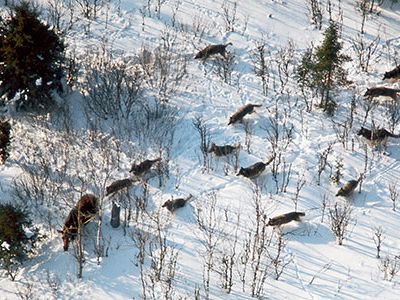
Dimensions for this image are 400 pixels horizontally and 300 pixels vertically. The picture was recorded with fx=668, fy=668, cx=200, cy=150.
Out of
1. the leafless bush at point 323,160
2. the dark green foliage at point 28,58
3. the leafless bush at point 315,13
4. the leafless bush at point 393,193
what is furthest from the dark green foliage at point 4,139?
the leafless bush at point 315,13

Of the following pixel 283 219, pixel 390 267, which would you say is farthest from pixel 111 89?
pixel 390 267

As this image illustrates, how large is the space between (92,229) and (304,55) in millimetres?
8587

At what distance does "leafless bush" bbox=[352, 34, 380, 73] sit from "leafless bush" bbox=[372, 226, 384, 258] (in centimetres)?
623

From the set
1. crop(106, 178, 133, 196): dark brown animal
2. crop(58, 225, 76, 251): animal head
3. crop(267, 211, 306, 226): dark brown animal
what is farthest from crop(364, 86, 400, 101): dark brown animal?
crop(58, 225, 76, 251): animal head

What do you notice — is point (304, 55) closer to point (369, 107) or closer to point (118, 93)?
point (369, 107)

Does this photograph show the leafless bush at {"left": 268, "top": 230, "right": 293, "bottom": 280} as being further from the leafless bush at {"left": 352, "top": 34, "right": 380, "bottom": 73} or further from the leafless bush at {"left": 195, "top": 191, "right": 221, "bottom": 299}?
the leafless bush at {"left": 352, "top": 34, "right": 380, "bottom": 73}

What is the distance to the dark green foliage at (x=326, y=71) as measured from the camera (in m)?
17.2

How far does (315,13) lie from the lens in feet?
71.3

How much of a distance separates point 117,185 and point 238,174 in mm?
2928

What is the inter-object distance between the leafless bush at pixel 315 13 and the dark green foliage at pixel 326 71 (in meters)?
2.92

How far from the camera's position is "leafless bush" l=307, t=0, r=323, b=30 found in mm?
21500

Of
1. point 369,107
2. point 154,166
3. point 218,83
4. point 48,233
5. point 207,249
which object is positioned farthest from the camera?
point 218,83

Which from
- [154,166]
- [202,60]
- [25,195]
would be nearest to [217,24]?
[202,60]

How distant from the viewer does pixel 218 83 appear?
1923 cm
